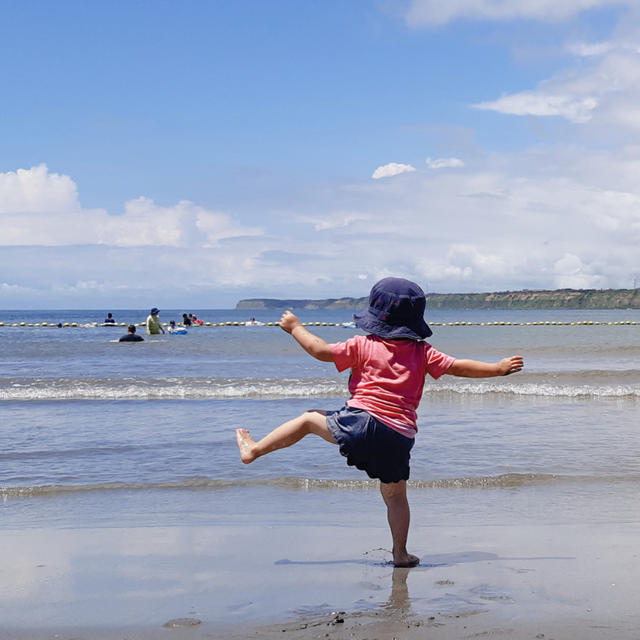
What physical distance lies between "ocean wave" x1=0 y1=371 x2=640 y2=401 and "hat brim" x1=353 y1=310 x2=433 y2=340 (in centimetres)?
1019

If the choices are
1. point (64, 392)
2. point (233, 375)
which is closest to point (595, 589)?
point (64, 392)

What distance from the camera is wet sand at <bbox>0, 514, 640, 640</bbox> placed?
135 inches

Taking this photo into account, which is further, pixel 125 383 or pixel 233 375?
pixel 233 375

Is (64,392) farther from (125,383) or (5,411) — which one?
(5,411)

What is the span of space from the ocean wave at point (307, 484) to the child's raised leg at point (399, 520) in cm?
209

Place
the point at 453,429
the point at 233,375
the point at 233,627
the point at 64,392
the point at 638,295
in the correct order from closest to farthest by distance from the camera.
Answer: the point at 233,627
the point at 453,429
the point at 64,392
the point at 233,375
the point at 638,295

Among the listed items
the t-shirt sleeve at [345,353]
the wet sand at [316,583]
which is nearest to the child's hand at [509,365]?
the t-shirt sleeve at [345,353]

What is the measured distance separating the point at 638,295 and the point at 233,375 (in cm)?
18220

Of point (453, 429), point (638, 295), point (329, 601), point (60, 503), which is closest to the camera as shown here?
point (329, 601)

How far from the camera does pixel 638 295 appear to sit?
600ft

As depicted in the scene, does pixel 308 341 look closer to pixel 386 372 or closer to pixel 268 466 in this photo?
pixel 386 372

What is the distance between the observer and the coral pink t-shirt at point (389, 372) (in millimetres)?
4113

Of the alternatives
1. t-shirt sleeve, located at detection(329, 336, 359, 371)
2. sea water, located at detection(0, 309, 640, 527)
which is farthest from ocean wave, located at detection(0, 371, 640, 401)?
t-shirt sleeve, located at detection(329, 336, 359, 371)

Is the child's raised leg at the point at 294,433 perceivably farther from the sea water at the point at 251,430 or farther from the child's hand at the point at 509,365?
the sea water at the point at 251,430
